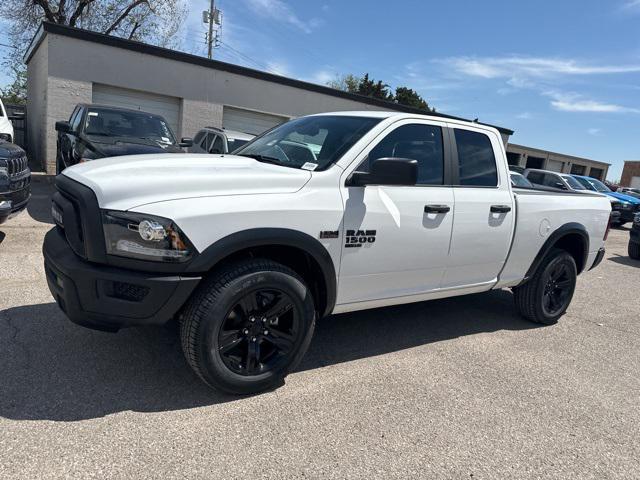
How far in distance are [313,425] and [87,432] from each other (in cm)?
127

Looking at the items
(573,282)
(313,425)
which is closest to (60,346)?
(313,425)

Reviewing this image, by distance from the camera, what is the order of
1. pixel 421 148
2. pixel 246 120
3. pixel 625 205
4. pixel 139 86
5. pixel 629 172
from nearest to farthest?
pixel 421 148 → pixel 139 86 → pixel 246 120 → pixel 625 205 → pixel 629 172

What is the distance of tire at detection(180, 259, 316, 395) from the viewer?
2.85m

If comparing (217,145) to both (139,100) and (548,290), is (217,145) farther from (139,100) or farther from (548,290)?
(548,290)

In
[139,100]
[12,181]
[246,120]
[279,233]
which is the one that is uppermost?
[139,100]

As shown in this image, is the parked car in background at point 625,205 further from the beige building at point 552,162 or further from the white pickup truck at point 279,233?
the beige building at point 552,162

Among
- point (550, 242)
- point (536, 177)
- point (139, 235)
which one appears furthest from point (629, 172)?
point (139, 235)

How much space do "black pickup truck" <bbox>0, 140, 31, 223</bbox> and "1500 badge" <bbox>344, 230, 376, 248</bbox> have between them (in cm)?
436

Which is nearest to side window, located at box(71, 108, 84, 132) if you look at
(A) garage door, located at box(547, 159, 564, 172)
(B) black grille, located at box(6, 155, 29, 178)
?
(B) black grille, located at box(6, 155, 29, 178)

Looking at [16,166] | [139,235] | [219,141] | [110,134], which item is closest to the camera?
[139,235]

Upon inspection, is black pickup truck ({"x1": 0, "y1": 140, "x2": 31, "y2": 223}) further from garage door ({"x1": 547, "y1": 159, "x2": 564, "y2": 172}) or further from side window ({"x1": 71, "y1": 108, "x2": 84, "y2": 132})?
garage door ({"x1": 547, "y1": 159, "x2": 564, "y2": 172})

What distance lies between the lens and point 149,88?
564 inches

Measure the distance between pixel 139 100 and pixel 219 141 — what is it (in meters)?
6.06

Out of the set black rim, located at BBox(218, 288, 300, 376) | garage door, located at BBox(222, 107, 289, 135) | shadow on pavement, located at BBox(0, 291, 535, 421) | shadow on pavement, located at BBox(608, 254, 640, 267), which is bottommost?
shadow on pavement, located at BBox(0, 291, 535, 421)
